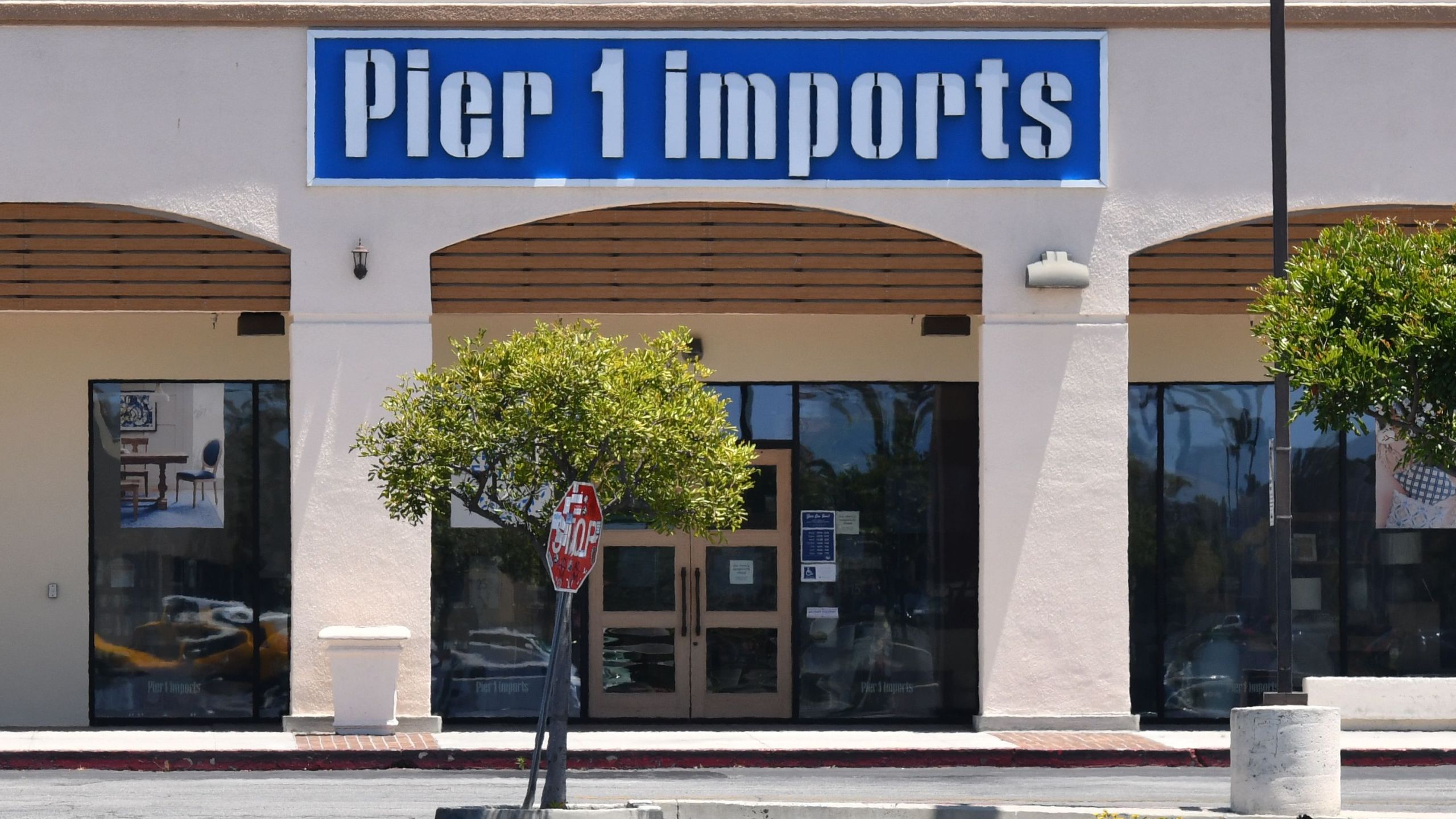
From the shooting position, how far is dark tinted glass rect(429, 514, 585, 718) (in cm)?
1977

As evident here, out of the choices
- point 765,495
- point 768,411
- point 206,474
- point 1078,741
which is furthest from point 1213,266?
point 206,474

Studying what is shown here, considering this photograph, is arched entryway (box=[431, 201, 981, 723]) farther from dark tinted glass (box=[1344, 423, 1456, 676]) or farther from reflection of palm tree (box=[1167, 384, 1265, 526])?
Result: dark tinted glass (box=[1344, 423, 1456, 676])

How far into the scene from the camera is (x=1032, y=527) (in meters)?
18.4

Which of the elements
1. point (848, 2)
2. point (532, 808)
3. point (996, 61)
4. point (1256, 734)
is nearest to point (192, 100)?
point (848, 2)

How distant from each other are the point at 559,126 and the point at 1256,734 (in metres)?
8.87

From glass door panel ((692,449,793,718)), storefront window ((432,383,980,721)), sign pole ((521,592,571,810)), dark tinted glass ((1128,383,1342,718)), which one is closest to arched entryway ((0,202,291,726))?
storefront window ((432,383,980,721))

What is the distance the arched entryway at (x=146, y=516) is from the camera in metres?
19.7

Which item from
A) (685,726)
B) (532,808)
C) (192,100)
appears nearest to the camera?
(532,808)

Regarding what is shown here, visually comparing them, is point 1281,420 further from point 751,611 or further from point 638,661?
point 638,661

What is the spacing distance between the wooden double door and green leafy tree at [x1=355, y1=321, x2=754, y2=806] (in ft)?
22.2

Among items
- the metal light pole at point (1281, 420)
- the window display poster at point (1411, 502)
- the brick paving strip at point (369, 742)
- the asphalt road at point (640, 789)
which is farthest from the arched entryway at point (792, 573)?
the metal light pole at point (1281, 420)

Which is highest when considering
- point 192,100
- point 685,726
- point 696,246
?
point 192,100

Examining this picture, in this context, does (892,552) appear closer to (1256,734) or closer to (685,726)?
(685,726)

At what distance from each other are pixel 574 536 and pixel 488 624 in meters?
7.59
